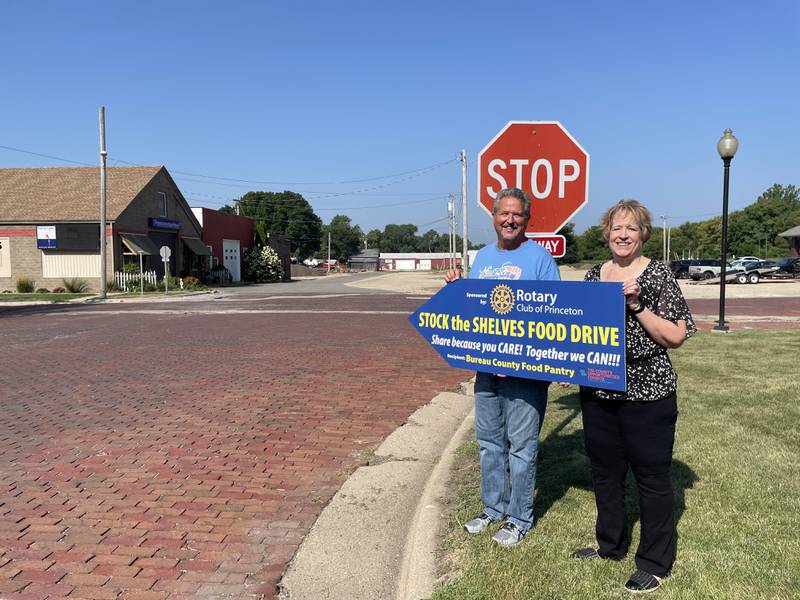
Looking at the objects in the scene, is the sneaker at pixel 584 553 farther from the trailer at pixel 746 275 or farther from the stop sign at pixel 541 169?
→ the trailer at pixel 746 275

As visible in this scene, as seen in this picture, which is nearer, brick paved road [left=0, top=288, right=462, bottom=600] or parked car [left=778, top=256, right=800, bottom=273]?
brick paved road [left=0, top=288, right=462, bottom=600]

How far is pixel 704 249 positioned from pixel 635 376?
11463 cm

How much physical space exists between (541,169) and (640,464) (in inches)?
127

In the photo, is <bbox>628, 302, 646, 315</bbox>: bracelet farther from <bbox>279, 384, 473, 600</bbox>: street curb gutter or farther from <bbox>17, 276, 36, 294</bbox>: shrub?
<bbox>17, 276, 36, 294</bbox>: shrub

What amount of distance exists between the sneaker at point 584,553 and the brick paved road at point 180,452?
1342mm

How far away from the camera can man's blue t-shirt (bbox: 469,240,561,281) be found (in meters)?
3.43

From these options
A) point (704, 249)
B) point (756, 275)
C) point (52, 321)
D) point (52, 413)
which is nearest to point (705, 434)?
point (52, 413)

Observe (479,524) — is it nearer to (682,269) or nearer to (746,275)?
(746,275)

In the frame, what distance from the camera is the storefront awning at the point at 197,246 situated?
1748 inches

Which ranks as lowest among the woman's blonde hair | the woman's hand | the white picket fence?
the white picket fence

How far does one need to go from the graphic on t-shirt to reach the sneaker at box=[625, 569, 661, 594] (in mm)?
1632

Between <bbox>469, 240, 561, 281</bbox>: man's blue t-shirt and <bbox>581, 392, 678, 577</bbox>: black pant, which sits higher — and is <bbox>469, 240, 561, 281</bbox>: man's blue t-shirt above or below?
above

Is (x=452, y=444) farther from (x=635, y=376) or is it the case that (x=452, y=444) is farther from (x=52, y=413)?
(x=52, y=413)

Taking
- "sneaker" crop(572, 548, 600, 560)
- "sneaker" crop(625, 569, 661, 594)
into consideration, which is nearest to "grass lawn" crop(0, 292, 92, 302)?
"sneaker" crop(572, 548, 600, 560)
